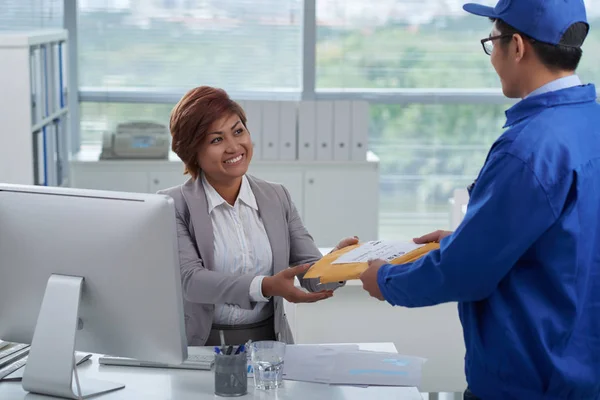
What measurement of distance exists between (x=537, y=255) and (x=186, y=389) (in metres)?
0.86

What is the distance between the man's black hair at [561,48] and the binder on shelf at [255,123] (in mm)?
3429

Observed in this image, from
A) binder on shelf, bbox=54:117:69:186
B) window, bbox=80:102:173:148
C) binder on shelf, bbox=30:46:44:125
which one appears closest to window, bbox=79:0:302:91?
window, bbox=80:102:173:148

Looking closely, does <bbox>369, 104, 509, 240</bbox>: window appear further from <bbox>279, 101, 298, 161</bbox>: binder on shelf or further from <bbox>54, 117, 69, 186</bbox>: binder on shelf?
<bbox>54, 117, 69, 186</bbox>: binder on shelf

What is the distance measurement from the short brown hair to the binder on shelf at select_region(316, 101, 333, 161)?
2752mm

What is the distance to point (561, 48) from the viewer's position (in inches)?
70.7

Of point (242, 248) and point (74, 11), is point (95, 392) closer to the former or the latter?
point (242, 248)

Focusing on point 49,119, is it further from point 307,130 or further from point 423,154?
point 423,154

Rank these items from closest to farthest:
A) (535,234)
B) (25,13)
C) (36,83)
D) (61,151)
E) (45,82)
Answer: (535,234)
(36,83)
(45,82)
(61,151)
(25,13)

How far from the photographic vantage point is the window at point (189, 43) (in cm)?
587

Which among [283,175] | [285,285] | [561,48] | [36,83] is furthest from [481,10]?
[283,175]

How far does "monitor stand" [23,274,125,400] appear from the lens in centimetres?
193

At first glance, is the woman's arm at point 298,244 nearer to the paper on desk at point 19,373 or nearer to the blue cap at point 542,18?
the paper on desk at point 19,373

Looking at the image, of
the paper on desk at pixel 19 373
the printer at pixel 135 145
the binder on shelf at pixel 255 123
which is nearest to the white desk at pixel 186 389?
the paper on desk at pixel 19 373

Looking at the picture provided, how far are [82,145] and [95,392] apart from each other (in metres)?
4.19
